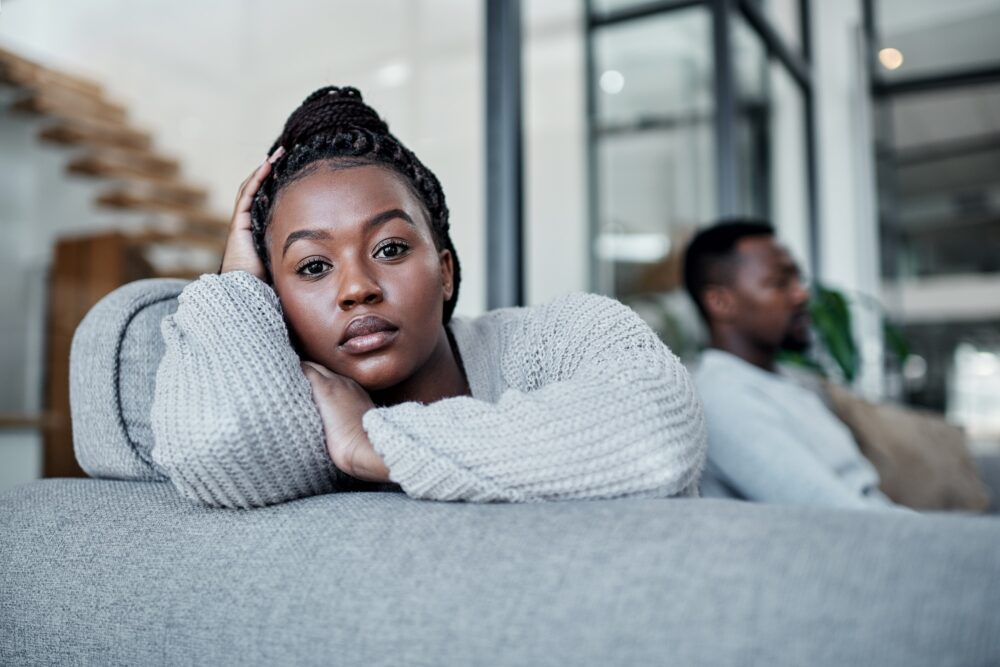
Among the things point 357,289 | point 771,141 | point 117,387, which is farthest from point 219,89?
point 771,141

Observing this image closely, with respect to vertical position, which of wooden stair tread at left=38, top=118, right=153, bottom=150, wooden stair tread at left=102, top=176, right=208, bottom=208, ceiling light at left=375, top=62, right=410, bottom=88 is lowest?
wooden stair tread at left=102, top=176, right=208, bottom=208

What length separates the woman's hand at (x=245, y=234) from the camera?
1163 millimetres

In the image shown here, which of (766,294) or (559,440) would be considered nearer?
(559,440)

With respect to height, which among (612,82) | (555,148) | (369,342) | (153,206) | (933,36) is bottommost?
(369,342)

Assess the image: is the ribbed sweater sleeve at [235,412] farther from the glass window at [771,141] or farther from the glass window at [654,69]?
the glass window at [771,141]

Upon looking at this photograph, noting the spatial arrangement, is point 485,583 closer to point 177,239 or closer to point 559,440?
point 559,440

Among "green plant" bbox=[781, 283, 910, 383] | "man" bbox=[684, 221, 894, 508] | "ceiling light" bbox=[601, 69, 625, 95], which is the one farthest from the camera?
"ceiling light" bbox=[601, 69, 625, 95]

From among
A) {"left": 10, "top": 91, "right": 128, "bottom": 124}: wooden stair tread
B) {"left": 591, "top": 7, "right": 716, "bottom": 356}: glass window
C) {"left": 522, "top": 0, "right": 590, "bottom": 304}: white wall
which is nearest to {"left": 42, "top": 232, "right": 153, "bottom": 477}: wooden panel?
{"left": 10, "top": 91, "right": 128, "bottom": 124}: wooden stair tread

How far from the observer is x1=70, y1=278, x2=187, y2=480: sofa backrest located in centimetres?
110

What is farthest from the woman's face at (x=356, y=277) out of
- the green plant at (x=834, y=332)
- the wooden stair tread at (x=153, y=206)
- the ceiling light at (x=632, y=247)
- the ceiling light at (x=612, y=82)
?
the ceiling light at (x=612, y=82)

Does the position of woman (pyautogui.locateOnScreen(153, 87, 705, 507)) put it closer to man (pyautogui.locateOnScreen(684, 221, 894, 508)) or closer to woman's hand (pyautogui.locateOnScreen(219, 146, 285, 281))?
woman's hand (pyautogui.locateOnScreen(219, 146, 285, 281))

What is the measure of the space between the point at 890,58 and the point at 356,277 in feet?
20.6

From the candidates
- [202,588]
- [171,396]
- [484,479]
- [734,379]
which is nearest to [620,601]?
[484,479]

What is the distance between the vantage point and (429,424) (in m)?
0.86
